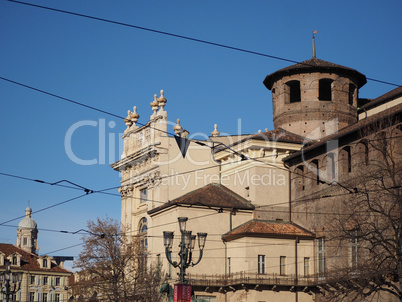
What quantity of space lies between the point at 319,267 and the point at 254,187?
258 inches

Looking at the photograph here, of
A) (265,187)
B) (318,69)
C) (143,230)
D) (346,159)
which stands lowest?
(143,230)

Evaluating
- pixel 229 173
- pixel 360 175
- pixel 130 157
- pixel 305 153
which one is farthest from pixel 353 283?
pixel 130 157

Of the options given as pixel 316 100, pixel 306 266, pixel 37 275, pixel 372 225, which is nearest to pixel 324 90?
pixel 316 100

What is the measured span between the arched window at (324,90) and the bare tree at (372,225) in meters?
11.7

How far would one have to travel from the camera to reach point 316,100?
4941 centimetres

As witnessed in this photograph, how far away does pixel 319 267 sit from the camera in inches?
1722

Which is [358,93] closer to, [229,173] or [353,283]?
[229,173]

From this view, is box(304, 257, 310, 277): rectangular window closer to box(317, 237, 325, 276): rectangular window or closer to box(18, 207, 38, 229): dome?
box(317, 237, 325, 276): rectangular window

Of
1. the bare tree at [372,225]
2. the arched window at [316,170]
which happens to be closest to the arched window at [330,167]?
the arched window at [316,170]

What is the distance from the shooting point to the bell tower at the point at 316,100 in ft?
162

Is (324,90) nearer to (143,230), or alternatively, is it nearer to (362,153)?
(362,153)

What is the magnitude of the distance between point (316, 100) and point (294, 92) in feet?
9.67

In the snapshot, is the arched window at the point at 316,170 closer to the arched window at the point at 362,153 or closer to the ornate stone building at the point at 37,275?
the arched window at the point at 362,153

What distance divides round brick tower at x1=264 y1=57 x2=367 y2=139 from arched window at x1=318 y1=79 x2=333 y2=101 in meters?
0.26
